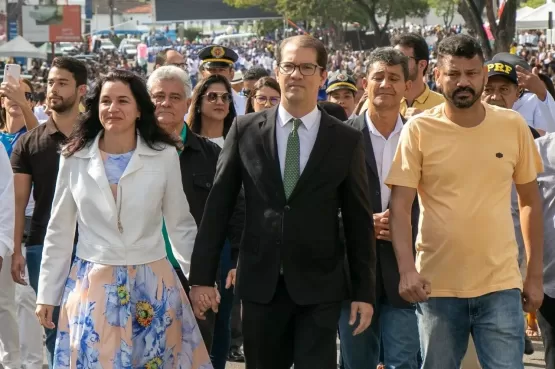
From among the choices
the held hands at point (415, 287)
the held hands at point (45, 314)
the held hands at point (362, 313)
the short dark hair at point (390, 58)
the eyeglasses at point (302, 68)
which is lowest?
the held hands at point (45, 314)

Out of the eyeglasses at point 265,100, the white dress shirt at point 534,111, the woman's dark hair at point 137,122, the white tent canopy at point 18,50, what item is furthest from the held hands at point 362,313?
the white tent canopy at point 18,50

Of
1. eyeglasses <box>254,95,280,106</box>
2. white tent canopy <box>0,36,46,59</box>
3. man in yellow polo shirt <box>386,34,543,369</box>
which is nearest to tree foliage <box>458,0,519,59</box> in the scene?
eyeglasses <box>254,95,280,106</box>

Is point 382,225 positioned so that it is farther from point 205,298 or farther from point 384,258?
point 205,298

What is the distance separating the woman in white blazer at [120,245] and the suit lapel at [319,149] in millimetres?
796

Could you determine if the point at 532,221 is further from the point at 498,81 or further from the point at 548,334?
the point at 498,81

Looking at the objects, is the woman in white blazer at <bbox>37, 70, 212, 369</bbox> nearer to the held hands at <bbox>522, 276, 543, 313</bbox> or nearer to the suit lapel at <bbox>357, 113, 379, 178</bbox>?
the suit lapel at <bbox>357, 113, 379, 178</bbox>

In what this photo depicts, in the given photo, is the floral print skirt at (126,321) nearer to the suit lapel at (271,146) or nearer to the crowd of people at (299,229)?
the crowd of people at (299,229)

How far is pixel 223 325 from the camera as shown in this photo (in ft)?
23.1

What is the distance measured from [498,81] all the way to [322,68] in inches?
86.6

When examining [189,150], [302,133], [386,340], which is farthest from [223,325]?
[302,133]

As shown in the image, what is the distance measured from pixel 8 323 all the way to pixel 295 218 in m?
3.21

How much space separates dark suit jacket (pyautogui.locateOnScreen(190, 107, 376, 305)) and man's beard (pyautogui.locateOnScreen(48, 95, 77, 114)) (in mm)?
2016

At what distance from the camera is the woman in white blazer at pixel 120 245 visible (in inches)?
211

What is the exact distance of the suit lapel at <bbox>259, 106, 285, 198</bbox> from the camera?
5.15 m
